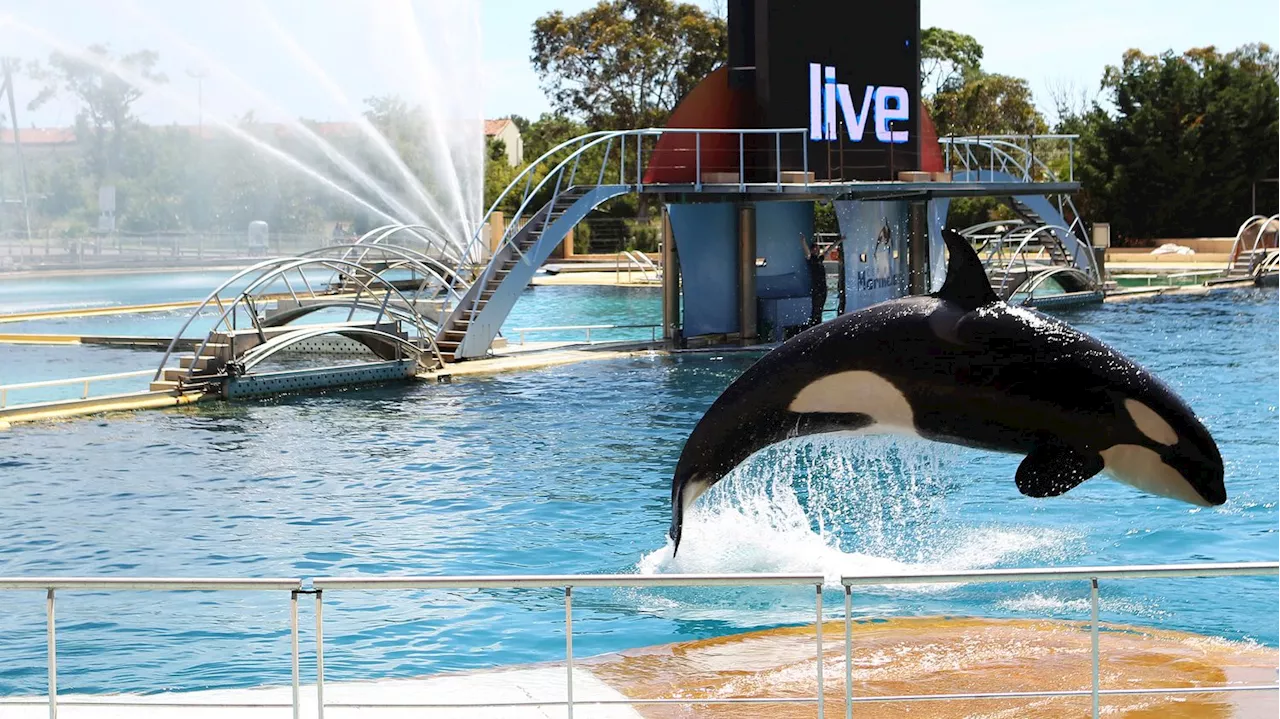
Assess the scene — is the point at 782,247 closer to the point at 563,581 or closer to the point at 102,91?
the point at 563,581

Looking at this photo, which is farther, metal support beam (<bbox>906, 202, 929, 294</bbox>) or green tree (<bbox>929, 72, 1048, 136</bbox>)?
green tree (<bbox>929, 72, 1048, 136</bbox>)

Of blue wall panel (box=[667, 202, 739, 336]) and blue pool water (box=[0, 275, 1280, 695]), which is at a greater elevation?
blue wall panel (box=[667, 202, 739, 336])

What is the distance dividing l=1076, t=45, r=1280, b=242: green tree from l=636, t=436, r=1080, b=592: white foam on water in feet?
154

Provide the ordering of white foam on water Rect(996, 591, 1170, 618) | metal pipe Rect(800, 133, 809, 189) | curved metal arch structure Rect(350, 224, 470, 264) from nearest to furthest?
white foam on water Rect(996, 591, 1170, 618)
metal pipe Rect(800, 133, 809, 189)
curved metal arch structure Rect(350, 224, 470, 264)

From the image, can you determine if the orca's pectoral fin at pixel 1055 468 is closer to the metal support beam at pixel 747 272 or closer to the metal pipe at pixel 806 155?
the metal pipe at pixel 806 155

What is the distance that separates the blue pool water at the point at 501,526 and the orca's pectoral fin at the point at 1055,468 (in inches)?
94.6

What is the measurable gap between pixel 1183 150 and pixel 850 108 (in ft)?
121

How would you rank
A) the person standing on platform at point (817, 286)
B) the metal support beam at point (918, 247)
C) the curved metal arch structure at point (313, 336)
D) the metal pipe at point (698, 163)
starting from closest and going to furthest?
the curved metal arch structure at point (313, 336)
the metal pipe at point (698, 163)
the person standing on platform at point (817, 286)
the metal support beam at point (918, 247)

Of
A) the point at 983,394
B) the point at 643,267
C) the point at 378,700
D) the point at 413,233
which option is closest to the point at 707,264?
the point at 413,233

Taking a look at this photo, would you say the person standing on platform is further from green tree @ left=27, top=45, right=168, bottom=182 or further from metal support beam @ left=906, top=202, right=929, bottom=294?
green tree @ left=27, top=45, right=168, bottom=182

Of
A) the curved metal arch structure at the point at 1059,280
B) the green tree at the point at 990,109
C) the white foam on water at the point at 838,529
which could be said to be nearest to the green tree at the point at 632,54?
the green tree at the point at 990,109

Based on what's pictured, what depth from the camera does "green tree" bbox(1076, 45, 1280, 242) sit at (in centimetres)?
5869

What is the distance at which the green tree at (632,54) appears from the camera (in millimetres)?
67688

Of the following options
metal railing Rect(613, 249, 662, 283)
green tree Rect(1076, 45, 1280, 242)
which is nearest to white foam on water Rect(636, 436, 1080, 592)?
metal railing Rect(613, 249, 662, 283)
